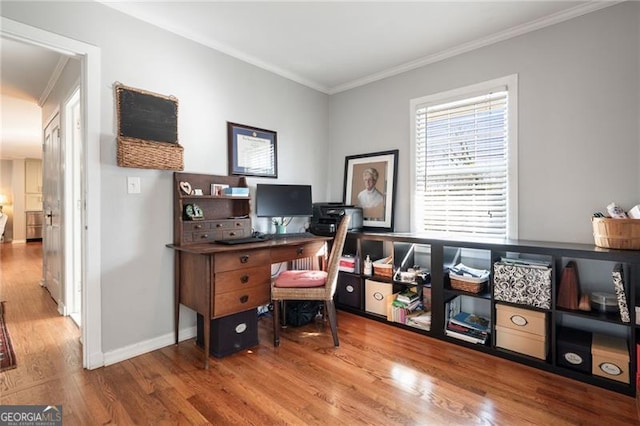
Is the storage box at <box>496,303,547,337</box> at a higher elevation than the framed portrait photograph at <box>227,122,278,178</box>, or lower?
lower

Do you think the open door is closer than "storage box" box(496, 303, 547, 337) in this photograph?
No

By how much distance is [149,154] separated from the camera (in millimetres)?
2268

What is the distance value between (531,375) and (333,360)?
1.27 m

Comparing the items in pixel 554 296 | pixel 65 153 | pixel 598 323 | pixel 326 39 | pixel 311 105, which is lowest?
pixel 598 323

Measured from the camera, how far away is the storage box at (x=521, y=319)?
6.93 ft

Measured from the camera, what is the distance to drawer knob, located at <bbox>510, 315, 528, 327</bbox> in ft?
7.15

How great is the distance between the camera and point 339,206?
3.24 m

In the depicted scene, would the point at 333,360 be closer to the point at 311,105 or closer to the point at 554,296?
the point at 554,296

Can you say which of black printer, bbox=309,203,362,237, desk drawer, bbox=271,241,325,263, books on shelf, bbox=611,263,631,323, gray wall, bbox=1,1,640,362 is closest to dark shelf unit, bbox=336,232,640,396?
books on shelf, bbox=611,263,631,323

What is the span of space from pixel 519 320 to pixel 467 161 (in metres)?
1.37

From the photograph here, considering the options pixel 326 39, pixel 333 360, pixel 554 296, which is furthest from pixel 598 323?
pixel 326 39

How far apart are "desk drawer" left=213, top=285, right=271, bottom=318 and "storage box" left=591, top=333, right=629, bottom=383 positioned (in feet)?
7.00

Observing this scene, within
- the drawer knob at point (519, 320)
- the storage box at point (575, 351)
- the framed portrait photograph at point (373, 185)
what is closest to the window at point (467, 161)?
the framed portrait photograph at point (373, 185)

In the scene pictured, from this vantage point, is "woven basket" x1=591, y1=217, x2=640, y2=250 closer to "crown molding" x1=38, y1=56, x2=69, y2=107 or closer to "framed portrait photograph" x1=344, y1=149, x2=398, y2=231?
"framed portrait photograph" x1=344, y1=149, x2=398, y2=231
